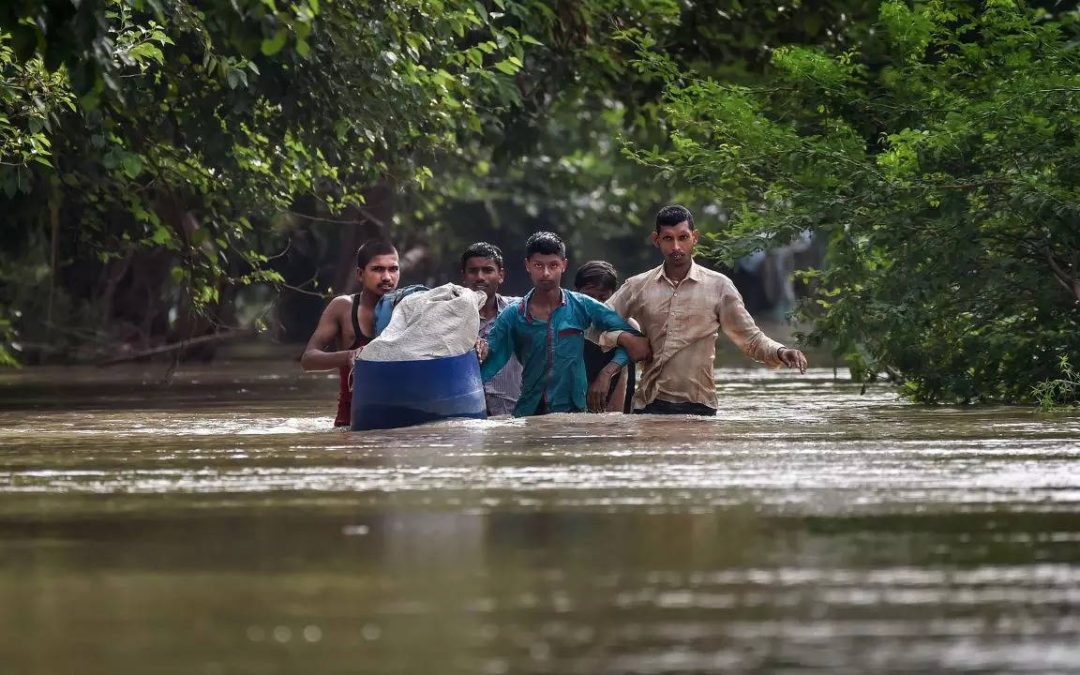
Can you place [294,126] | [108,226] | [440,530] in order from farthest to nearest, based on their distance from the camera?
[108,226]
[294,126]
[440,530]

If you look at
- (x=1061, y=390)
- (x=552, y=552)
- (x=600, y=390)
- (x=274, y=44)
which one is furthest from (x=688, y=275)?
(x=552, y=552)

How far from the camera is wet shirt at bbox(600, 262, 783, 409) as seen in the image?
1231 centimetres

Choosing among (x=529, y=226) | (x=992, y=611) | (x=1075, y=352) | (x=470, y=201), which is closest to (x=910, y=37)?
(x=1075, y=352)

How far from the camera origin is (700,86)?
15188 millimetres

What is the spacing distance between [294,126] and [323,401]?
2390 millimetres

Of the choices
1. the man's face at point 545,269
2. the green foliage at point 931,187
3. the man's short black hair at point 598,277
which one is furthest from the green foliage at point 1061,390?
the man's face at point 545,269

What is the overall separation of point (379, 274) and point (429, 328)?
735mm

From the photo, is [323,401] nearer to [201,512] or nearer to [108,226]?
[108,226]

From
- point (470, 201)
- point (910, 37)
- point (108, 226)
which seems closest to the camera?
point (910, 37)

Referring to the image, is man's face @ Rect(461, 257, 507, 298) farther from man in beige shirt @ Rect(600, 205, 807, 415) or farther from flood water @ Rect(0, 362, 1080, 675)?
flood water @ Rect(0, 362, 1080, 675)

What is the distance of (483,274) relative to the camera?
1296 centimetres

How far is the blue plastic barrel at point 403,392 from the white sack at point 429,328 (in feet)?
0.16

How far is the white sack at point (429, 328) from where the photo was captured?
11.8m

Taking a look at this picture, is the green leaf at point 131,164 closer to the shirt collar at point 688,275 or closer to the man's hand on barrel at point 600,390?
the man's hand on barrel at point 600,390
